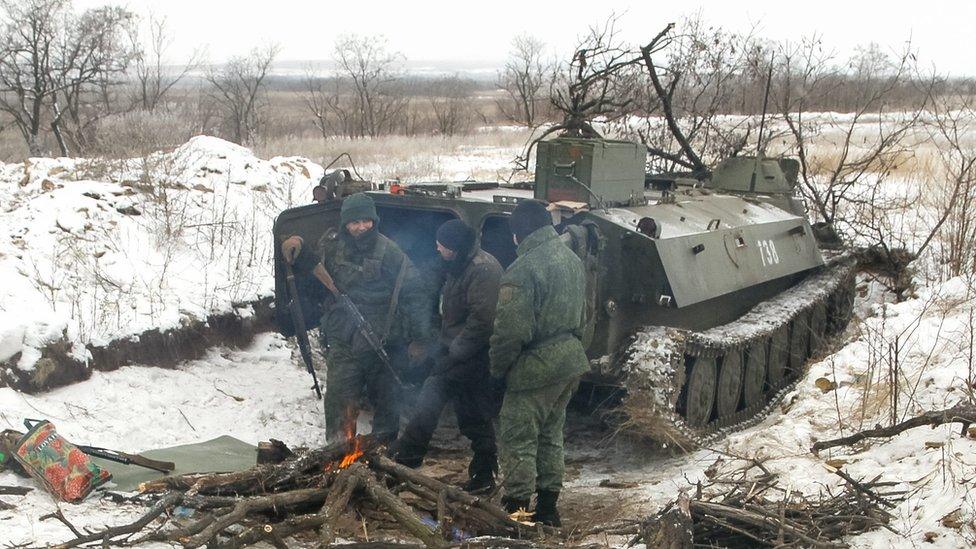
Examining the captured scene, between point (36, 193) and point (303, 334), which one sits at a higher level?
point (36, 193)

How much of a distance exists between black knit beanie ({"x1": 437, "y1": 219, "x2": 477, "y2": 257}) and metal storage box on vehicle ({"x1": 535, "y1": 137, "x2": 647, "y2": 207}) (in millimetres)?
1503

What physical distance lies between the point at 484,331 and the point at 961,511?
280 cm

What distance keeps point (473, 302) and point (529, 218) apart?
2.39 ft

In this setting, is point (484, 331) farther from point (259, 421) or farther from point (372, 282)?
point (259, 421)

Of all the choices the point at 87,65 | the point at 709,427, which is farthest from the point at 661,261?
the point at 87,65

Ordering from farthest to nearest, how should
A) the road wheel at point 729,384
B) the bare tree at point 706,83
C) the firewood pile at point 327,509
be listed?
the bare tree at point 706,83, the road wheel at point 729,384, the firewood pile at point 327,509

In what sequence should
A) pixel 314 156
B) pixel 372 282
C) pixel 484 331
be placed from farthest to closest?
pixel 314 156 → pixel 372 282 → pixel 484 331

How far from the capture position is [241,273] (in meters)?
10.1

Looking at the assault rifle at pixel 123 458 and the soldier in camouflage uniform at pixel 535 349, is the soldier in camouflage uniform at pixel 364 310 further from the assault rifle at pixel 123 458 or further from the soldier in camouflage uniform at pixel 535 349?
the soldier in camouflage uniform at pixel 535 349

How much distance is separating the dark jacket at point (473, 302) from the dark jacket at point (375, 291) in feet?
2.18

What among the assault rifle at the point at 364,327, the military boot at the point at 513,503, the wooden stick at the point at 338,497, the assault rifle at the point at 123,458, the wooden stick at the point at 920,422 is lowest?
the military boot at the point at 513,503

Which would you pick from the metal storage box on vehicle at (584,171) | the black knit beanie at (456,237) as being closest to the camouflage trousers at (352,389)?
the black knit beanie at (456,237)

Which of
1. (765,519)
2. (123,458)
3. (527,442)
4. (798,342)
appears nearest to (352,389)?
(123,458)

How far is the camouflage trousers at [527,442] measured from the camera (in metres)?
5.39
